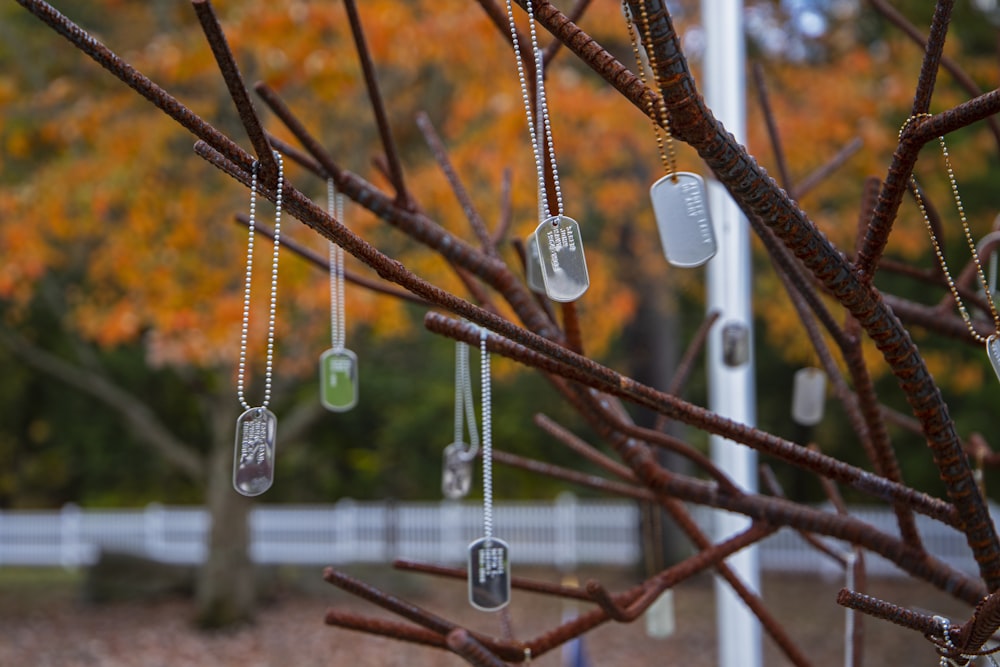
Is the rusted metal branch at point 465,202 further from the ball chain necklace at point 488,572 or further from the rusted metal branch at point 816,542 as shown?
the rusted metal branch at point 816,542

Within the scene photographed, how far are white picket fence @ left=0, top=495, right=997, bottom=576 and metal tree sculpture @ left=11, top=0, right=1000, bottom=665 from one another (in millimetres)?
7228

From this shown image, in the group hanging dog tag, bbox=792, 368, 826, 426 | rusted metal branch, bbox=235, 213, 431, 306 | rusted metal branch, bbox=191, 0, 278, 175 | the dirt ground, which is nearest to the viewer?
rusted metal branch, bbox=191, 0, 278, 175

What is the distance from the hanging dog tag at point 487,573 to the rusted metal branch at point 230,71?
640mm

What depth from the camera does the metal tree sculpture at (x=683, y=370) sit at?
829 mm

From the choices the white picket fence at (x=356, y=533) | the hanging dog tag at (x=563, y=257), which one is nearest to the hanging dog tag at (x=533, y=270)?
the hanging dog tag at (x=563, y=257)

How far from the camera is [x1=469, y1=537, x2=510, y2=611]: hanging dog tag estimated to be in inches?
49.5

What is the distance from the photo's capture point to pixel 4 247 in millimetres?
5723

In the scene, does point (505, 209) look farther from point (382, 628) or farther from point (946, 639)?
point (946, 639)

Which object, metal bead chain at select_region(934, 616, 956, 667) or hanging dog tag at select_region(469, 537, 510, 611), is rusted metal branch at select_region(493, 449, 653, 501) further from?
metal bead chain at select_region(934, 616, 956, 667)

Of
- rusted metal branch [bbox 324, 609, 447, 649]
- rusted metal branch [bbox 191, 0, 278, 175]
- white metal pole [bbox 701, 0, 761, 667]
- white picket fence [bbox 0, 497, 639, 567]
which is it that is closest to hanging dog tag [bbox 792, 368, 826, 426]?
white metal pole [bbox 701, 0, 761, 667]

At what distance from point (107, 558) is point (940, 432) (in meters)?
7.78

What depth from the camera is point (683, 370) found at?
167cm

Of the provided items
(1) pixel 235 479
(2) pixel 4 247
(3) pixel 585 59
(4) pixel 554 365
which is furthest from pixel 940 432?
(2) pixel 4 247

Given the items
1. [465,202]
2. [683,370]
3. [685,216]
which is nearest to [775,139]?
[683,370]
